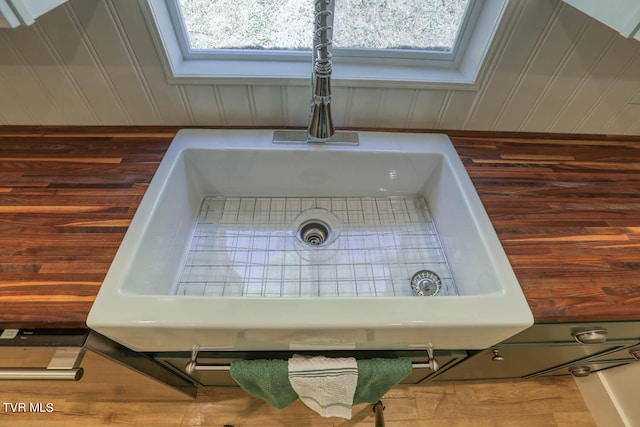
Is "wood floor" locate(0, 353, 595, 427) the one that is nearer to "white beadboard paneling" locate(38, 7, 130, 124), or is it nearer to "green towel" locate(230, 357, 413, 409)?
"green towel" locate(230, 357, 413, 409)

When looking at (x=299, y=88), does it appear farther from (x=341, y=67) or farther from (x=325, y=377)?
(x=325, y=377)

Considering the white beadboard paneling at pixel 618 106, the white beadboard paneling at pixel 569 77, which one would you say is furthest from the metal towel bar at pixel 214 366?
the white beadboard paneling at pixel 618 106

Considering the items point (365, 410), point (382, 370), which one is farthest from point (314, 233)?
point (365, 410)

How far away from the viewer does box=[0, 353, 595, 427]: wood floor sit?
1.18 metres

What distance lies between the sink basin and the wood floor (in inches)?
27.4

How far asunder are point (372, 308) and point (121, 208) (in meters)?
0.60

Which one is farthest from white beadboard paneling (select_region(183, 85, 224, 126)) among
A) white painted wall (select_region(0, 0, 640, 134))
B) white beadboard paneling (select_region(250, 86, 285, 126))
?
white beadboard paneling (select_region(250, 86, 285, 126))

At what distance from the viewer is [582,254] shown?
0.66m

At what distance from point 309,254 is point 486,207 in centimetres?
46

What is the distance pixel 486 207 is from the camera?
2.45 ft

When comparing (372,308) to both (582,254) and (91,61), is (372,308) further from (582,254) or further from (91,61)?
(91,61)

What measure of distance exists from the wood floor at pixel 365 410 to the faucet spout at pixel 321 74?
1.06 meters

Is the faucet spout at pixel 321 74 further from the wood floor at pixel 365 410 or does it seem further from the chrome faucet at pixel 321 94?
the wood floor at pixel 365 410

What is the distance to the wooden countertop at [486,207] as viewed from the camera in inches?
22.7
